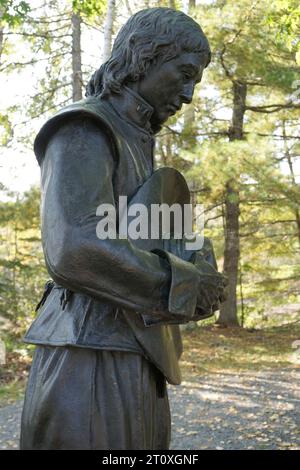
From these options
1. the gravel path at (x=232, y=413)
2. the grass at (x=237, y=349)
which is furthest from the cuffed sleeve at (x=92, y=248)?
the grass at (x=237, y=349)

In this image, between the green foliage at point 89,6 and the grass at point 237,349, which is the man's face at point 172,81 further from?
the grass at point 237,349

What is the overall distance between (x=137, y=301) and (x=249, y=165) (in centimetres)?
986

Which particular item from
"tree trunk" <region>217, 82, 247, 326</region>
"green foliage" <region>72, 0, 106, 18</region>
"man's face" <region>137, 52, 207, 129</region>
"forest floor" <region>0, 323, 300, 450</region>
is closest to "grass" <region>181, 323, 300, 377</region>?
"forest floor" <region>0, 323, 300, 450</region>

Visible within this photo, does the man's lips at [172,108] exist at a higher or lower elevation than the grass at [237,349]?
higher

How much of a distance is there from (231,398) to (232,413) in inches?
30.3

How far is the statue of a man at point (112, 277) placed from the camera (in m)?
1.39

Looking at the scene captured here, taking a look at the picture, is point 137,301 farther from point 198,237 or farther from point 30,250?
point 30,250

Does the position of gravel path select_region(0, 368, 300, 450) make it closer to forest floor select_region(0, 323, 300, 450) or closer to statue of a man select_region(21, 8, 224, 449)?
forest floor select_region(0, 323, 300, 450)

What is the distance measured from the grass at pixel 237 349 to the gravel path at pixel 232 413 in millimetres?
773

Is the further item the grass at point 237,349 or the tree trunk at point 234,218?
the tree trunk at point 234,218

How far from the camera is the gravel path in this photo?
611 cm

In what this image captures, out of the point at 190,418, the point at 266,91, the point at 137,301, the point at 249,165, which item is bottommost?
the point at 190,418

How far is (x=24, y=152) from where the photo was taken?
1256cm

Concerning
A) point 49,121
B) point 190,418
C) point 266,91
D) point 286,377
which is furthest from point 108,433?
point 266,91
